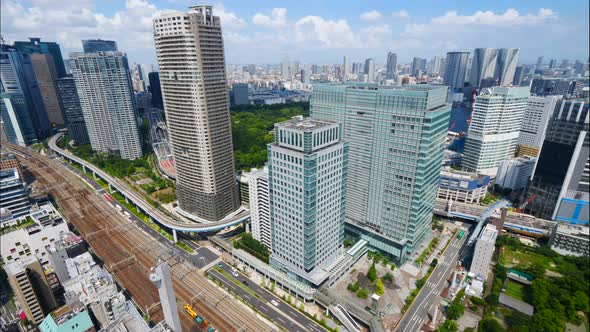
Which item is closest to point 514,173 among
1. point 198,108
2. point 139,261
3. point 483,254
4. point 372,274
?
point 483,254

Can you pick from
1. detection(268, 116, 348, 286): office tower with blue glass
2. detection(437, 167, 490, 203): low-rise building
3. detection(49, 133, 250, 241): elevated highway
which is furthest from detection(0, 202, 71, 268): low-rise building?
detection(437, 167, 490, 203): low-rise building

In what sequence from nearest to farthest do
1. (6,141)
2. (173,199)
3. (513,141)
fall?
(173,199), (513,141), (6,141)

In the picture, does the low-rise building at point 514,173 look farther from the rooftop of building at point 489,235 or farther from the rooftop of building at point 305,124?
the rooftop of building at point 305,124

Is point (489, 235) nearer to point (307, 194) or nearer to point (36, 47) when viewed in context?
point (307, 194)

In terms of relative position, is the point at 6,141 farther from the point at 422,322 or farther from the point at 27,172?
the point at 422,322

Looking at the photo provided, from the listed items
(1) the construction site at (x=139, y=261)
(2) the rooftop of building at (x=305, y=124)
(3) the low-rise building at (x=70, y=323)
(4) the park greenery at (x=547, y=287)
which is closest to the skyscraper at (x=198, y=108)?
(1) the construction site at (x=139, y=261)

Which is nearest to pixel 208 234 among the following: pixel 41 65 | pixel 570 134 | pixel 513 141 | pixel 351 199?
pixel 351 199
